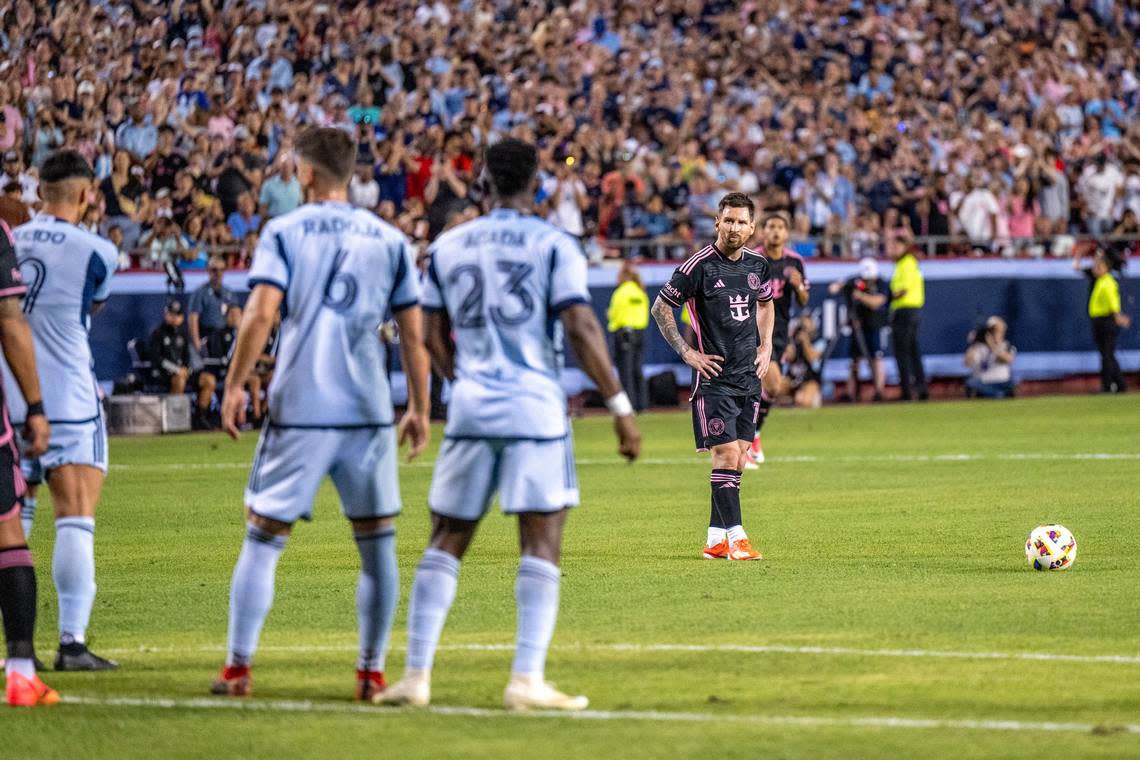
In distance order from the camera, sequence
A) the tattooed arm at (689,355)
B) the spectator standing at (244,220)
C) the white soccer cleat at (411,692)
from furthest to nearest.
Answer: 1. the spectator standing at (244,220)
2. the tattooed arm at (689,355)
3. the white soccer cleat at (411,692)

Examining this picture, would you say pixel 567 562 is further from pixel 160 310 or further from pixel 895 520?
pixel 160 310

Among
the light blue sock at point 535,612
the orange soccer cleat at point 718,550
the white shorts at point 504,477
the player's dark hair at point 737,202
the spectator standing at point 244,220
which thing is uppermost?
the spectator standing at point 244,220

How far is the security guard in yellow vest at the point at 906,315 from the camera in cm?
3009

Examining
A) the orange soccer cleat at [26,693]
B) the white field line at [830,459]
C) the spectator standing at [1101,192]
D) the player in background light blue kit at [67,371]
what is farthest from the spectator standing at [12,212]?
the spectator standing at [1101,192]

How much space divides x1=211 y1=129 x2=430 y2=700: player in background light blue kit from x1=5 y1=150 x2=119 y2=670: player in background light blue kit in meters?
1.13

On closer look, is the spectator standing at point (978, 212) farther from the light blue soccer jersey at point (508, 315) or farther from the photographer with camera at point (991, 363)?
the light blue soccer jersey at point (508, 315)

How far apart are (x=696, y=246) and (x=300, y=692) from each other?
22046mm

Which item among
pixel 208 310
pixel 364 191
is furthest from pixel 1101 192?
pixel 208 310

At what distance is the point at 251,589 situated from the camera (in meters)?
7.34

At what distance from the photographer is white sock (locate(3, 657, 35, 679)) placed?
24.4 ft

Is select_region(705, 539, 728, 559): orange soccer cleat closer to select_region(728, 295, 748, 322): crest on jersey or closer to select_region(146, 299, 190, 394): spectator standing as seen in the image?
select_region(728, 295, 748, 322): crest on jersey

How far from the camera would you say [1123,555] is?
12008 mm

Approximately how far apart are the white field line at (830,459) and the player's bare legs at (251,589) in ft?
40.6

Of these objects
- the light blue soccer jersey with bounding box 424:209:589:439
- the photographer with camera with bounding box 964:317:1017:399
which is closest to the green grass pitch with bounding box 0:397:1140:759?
the light blue soccer jersey with bounding box 424:209:589:439
